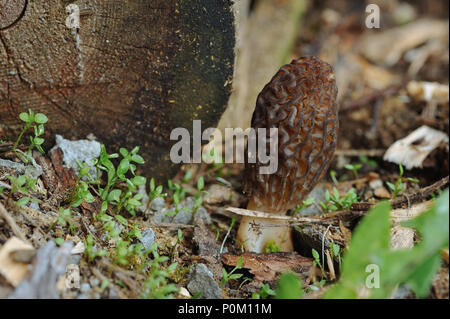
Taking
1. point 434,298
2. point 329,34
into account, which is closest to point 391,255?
point 434,298

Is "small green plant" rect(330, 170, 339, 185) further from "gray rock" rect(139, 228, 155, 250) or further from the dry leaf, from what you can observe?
"gray rock" rect(139, 228, 155, 250)

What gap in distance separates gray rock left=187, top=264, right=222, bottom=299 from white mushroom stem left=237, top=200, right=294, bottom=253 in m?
0.48

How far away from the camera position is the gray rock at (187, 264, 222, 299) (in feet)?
6.37

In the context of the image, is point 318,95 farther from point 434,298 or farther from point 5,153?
point 5,153

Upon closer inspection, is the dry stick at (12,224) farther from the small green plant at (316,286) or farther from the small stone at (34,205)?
the small green plant at (316,286)

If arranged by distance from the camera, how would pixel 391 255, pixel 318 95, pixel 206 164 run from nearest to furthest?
pixel 391 255
pixel 318 95
pixel 206 164

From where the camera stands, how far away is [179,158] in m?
2.67

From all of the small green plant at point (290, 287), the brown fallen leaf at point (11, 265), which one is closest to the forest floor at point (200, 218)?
the brown fallen leaf at point (11, 265)

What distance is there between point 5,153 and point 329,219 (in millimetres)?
1667

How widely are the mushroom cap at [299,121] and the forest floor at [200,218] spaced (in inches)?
10.0

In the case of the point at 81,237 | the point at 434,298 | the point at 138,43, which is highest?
the point at 138,43

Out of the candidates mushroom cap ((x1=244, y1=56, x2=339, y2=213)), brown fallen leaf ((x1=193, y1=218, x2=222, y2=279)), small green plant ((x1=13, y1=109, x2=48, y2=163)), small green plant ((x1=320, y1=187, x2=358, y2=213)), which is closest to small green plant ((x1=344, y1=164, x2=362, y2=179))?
small green plant ((x1=320, y1=187, x2=358, y2=213))

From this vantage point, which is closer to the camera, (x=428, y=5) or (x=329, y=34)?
(x=329, y=34)

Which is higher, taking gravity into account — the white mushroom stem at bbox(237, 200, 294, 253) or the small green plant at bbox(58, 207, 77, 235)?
the small green plant at bbox(58, 207, 77, 235)
